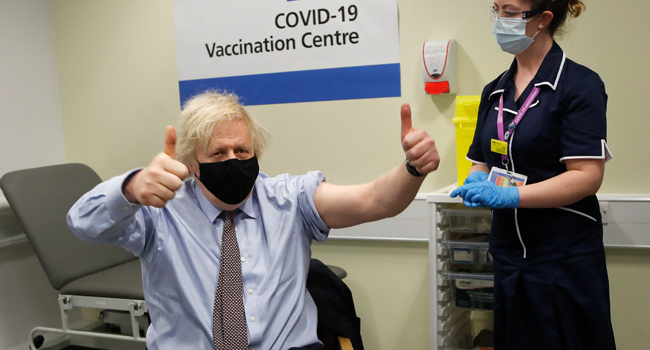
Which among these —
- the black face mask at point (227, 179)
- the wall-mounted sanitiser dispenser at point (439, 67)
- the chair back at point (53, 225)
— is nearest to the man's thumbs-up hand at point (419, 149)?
the black face mask at point (227, 179)

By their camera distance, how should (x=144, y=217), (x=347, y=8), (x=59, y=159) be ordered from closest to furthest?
1. (x=144, y=217)
2. (x=347, y=8)
3. (x=59, y=159)

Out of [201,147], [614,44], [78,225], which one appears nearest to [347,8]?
[614,44]

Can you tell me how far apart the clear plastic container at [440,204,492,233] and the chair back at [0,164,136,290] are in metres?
1.90

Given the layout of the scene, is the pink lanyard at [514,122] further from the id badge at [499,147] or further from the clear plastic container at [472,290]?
the clear plastic container at [472,290]

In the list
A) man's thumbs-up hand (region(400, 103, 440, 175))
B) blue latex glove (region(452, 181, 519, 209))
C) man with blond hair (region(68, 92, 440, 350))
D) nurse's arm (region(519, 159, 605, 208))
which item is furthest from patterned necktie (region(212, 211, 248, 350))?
nurse's arm (region(519, 159, 605, 208))

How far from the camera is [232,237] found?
1542 millimetres

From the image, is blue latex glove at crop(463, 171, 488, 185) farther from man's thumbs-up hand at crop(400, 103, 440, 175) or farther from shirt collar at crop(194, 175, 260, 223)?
shirt collar at crop(194, 175, 260, 223)

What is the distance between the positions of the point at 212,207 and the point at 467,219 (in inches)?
48.7

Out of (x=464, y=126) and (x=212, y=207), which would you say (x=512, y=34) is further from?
(x=212, y=207)

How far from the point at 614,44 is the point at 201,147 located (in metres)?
1.86

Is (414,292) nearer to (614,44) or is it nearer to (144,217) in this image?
(614,44)

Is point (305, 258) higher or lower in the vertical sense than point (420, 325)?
higher

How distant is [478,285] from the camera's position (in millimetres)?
2232

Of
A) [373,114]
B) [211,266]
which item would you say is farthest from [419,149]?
[373,114]
